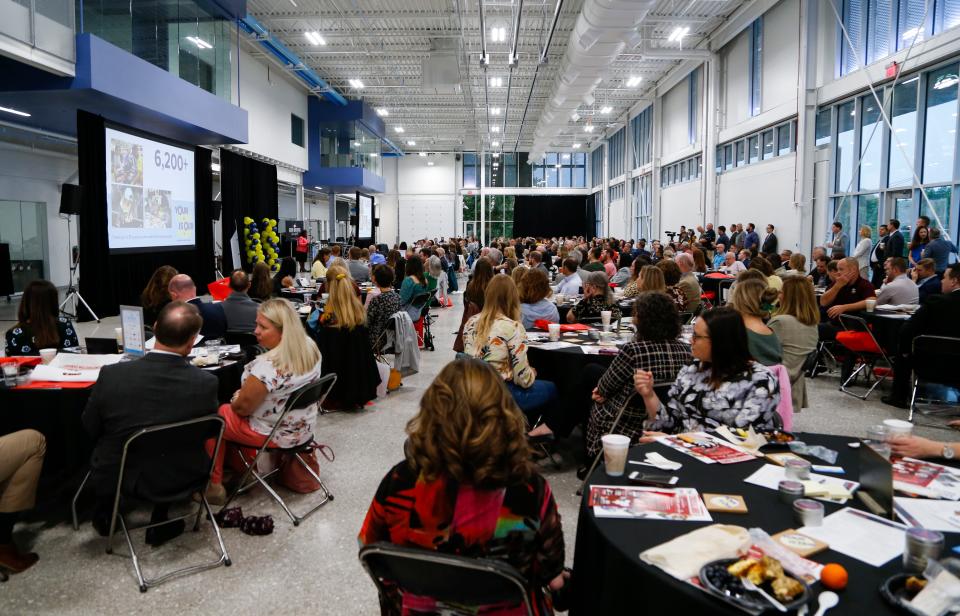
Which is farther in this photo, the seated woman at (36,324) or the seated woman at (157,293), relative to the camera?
the seated woman at (157,293)

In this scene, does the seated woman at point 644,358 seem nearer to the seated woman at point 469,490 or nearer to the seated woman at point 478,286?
the seated woman at point 469,490

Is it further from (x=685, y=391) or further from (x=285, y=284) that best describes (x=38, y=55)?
(x=685, y=391)

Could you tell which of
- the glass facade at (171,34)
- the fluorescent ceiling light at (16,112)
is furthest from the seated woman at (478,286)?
the fluorescent ceiling light at (16,112)

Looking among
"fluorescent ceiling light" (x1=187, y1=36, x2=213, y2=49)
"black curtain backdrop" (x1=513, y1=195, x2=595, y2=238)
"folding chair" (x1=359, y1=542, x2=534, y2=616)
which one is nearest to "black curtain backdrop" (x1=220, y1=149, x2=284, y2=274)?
"fluorescent ceiling light" (x1=187, y1=36, x2=213, y2=49)

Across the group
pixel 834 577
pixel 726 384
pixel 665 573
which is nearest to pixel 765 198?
pixel 726 384

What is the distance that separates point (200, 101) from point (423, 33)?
5.89 m

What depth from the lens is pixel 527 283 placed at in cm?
541

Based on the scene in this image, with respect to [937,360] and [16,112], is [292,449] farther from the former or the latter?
[16,112]

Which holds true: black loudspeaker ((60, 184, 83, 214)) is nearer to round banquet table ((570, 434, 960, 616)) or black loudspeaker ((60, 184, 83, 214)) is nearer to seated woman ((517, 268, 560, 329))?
seated woman ((517, 268, 560, 329))

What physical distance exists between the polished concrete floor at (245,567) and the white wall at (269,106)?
13.3 metres

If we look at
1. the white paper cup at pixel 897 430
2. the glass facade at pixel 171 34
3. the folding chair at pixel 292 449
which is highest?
the glass facade at pixel 171 34

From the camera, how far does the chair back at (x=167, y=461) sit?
2754 mm

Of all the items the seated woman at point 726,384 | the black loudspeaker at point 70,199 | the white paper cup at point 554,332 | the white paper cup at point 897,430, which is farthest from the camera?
the black loudspeaker at point 70,199

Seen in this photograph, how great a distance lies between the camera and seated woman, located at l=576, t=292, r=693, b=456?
10.8 ft
